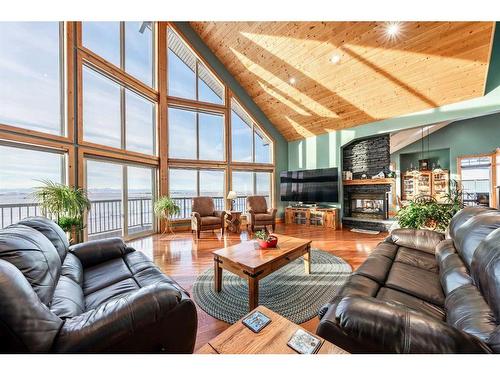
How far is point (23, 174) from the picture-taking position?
2914 mm

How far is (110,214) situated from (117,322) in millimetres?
4399

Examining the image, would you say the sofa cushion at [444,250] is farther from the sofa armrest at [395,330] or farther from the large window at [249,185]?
the large window at [249,185]

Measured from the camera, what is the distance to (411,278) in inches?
60.3

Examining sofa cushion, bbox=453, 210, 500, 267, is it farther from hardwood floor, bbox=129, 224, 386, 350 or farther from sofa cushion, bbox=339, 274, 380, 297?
hardwood floor, bbox=129, 224, 386, 350

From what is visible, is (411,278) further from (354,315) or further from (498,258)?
(354,315)

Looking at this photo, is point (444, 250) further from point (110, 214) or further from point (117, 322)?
point (110, 214)

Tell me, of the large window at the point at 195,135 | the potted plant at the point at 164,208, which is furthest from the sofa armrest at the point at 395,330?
the large window at the point at 195,135

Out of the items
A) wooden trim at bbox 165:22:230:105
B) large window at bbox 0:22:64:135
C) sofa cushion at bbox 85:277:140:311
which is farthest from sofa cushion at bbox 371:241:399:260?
wooden trim at bbox 165:22:230:105

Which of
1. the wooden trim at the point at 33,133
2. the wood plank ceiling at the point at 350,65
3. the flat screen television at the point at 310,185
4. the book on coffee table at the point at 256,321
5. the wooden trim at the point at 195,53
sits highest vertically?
the wooden trim at the point at 195,53

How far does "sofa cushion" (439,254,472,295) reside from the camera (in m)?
1.25

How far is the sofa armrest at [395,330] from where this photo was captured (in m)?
0.73

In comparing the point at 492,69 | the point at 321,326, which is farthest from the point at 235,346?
the point at 492,69

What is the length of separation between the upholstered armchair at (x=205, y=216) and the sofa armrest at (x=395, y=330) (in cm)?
362

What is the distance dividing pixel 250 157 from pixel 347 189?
297 centimetres
